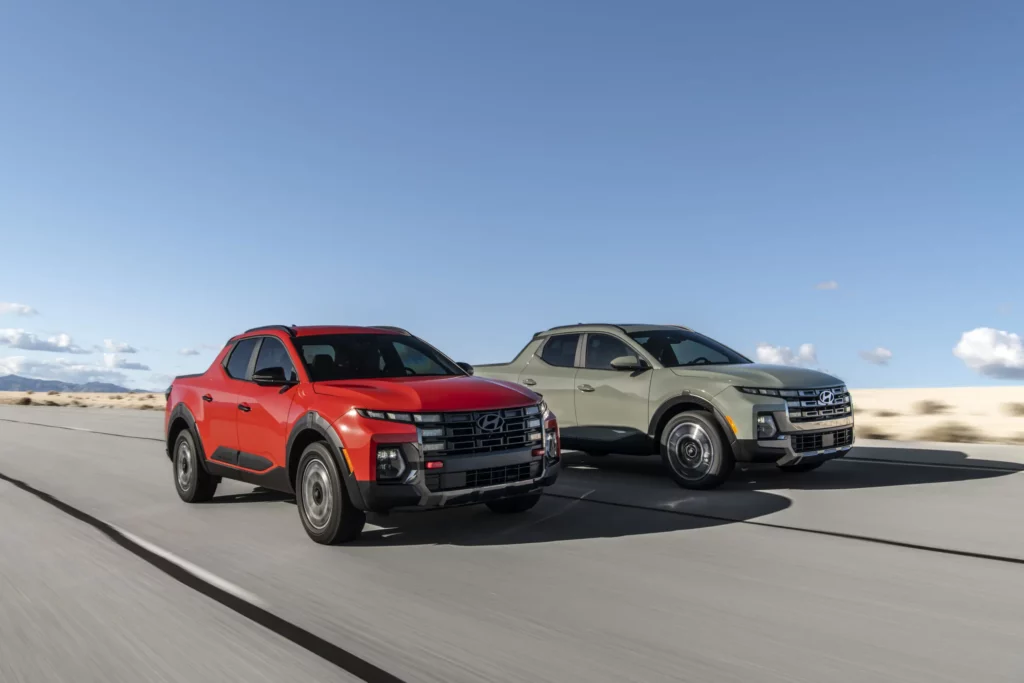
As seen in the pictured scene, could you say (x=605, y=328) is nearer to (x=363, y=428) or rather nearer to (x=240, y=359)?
(x=240, y=359)

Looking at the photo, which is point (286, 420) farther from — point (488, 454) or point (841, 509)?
point (841, 509)

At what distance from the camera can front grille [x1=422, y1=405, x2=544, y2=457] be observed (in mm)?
6812

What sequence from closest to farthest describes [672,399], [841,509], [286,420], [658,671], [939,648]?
[658,671]
[939,648]
[286,420]
[841,509]
[672,399]

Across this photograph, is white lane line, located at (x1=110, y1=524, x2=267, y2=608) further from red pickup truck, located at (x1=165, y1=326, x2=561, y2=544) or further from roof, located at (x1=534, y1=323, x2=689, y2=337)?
roof, located at (x1=534, y1=323, x2=689, y2=337)

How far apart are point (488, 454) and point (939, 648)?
3544 millimetres

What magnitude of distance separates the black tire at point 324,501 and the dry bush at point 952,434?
12310mm

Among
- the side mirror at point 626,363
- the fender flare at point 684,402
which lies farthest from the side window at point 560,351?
the fender flare at point 684,402

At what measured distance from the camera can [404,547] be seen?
690cm

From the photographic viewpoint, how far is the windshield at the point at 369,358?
803 centimetres

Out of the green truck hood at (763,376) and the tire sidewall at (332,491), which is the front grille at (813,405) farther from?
the tire sidewall at (332,491)

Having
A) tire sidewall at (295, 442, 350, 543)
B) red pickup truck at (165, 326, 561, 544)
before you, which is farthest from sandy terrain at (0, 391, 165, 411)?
tire sidewall at (295, 442, 350, 543)

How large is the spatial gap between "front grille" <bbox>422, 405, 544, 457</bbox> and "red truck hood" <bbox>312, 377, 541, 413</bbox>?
0.07 meters

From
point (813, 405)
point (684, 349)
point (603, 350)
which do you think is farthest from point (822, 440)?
point (603, 350)

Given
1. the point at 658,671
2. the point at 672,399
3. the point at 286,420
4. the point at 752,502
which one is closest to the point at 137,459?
the point at 286,420
